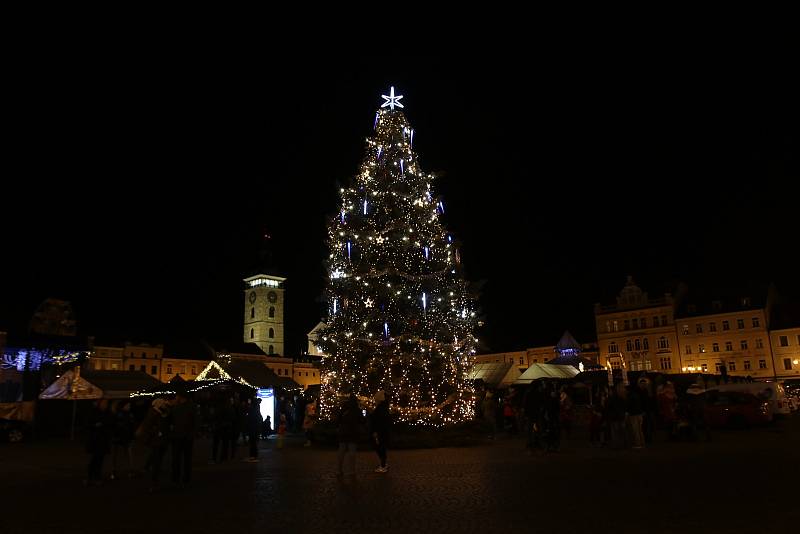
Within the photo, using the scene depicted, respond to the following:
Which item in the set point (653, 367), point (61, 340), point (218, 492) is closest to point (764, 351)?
point (653, 367)

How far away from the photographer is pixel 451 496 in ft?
32.7

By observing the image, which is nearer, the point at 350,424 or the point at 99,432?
the point at 99,432

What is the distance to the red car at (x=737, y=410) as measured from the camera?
81.5ft

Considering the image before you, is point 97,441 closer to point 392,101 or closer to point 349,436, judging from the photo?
point 349,436

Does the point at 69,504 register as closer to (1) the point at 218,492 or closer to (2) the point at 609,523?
(1) the point at 218,492

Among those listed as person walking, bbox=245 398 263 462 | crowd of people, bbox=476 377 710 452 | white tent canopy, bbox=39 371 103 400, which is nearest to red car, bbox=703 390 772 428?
crowd of people, bbox=476 377 710 452

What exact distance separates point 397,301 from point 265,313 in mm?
103831

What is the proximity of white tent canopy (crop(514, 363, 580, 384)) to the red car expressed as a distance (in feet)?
36.8

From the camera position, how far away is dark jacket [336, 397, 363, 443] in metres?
13.1

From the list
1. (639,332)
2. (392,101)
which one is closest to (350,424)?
(392,101)

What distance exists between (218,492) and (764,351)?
71779 mm

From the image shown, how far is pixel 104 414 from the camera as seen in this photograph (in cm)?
1338

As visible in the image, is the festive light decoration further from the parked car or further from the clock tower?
the clock tower

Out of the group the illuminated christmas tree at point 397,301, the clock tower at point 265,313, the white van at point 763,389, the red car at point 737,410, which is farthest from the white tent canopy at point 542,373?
the clock tower at point 265,313
